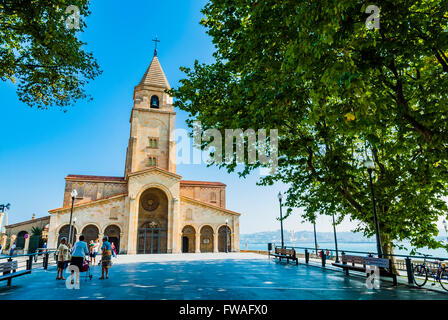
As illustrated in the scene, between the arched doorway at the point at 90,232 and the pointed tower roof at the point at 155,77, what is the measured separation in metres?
23.4

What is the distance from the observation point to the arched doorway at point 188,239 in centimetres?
3647

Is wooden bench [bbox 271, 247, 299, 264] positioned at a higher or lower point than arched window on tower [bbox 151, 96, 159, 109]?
lower

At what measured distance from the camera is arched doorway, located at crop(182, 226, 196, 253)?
36469mm

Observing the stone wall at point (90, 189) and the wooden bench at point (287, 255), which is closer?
the wooden bench at point (287, 255)

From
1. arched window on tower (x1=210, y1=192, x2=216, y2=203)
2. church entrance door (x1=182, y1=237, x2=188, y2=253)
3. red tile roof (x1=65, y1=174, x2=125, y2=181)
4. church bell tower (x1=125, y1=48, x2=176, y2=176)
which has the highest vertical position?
church bell tower (x1=125, y1=48, x2=176, y2=176)

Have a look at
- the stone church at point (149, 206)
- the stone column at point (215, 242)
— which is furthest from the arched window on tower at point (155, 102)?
the stone column at point (215, 242)

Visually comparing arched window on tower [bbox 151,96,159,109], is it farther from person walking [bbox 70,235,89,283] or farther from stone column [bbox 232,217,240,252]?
person walking [bbox 70,235,89,283]

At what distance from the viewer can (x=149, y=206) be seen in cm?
3725

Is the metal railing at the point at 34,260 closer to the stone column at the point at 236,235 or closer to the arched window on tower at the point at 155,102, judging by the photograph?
the stone column at the point at 236,235

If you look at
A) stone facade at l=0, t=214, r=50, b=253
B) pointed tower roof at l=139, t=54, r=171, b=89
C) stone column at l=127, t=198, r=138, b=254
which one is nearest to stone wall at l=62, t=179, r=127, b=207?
stone facade at l=0, t=214, r=50, b=253

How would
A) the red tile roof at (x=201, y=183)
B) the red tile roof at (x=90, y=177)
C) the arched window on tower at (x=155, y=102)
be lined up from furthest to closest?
the red tile roof at (x=201, y=183)
the arched window on tower at (x=155, y=102)
the red tile roof at (x=90, y=177)

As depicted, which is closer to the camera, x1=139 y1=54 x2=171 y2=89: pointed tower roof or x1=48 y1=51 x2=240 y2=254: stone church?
x1=48 y1=51 x2=240 y2=254: stone church

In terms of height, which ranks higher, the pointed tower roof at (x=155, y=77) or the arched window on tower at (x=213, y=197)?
the pointed tower roof at (x=155, y=77)
